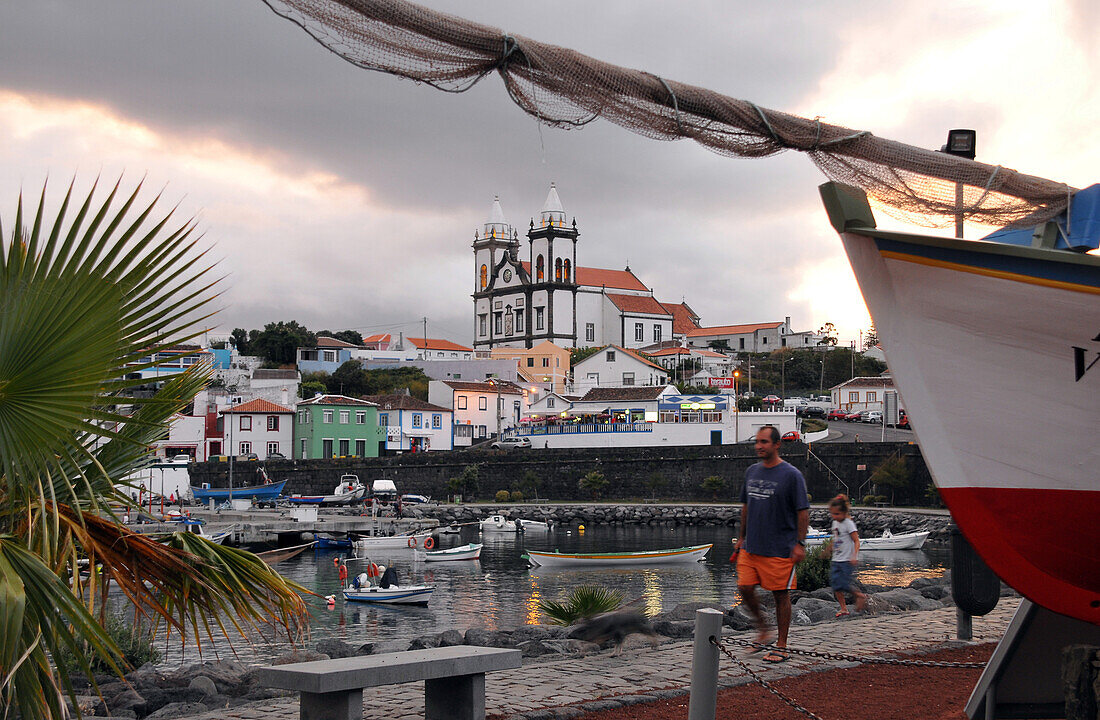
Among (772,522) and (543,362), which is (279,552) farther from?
(543,362)

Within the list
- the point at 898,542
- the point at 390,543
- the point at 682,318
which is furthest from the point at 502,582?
the point at 682,318

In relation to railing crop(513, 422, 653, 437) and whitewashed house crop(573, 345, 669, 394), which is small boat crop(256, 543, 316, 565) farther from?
Result: whitewashed house crop(573, 345, 669, 394)

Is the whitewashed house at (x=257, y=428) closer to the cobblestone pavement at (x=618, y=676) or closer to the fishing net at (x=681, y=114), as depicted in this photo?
the cobblestone pavement at (x=618, y=676)

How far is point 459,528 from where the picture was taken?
49.0m

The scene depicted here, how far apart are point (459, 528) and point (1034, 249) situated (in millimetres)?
45024

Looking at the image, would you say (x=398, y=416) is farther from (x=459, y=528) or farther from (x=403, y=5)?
(x=403, y=5)

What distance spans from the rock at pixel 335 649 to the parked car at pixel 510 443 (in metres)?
53.8

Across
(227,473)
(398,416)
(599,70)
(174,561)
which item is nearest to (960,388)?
(599,70)

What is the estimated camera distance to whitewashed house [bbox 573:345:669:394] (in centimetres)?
9488

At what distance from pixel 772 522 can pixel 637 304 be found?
119151 mm

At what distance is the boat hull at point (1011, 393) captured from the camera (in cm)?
545

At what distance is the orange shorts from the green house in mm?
64212

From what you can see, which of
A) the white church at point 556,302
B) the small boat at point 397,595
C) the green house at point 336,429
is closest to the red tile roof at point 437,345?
the white church at point 556,302

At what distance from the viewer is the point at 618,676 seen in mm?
8047
